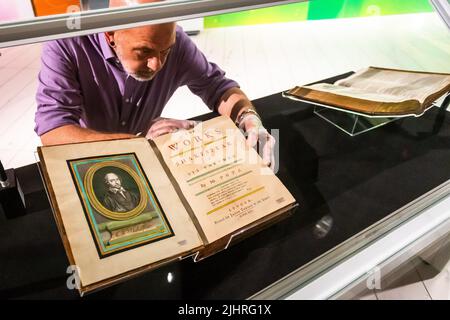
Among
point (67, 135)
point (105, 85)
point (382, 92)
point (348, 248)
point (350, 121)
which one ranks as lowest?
point (348, 248)

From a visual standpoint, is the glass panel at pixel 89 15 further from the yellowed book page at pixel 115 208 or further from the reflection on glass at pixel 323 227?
the reflection on glass at pixel 323 227

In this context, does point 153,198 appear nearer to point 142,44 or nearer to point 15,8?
point 142,44

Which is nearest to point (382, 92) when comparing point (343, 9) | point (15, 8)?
point (15, 8)

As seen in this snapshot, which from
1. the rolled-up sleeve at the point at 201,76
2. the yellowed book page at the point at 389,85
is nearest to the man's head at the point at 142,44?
the rolled-up sleeve at the point at 201,76

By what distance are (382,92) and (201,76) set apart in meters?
0.76

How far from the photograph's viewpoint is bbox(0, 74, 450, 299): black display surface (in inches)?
28.2

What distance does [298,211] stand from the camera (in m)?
0.93

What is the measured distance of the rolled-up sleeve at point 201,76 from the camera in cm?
121

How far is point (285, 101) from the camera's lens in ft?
4.88

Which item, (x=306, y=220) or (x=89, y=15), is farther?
(x=306, y=220)

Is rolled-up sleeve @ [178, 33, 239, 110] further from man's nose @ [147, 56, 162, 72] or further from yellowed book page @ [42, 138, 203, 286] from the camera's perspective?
yellowed book page @ [42, 138, 203, 286]
